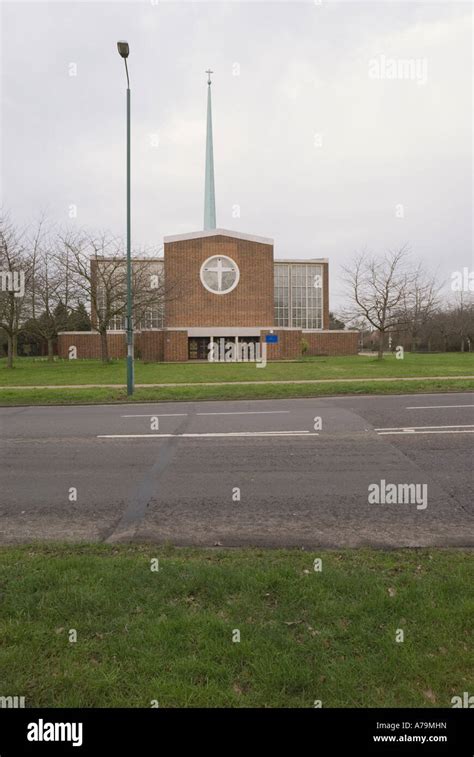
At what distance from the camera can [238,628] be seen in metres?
2.78

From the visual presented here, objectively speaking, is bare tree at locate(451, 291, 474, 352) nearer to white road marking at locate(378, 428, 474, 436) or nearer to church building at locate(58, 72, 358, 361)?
church building at locate(58, 72, 358, 361)

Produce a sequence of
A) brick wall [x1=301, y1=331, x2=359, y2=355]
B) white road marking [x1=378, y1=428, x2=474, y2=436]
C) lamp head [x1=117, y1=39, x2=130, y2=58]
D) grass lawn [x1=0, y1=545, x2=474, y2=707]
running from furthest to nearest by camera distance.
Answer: brick wall [x1=301, y1=331, x2=359, y2=355] < lamp head [x1=117, y1=39, x2=130, y2=58] < white road marking [x1=378, y1=428, x2=474, y2=436] < grass lawn [x1=0, y1=545, x2=474, y2=707]

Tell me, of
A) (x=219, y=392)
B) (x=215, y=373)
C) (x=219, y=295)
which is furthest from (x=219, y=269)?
(x=219, y=392)

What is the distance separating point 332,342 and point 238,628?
50395 millimetres

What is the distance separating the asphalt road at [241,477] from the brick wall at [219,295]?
32.9m

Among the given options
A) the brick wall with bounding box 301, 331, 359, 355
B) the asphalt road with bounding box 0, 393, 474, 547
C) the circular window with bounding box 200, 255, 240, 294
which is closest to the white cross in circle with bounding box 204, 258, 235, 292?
the circular window with bounding box 200, 255, 240, 294

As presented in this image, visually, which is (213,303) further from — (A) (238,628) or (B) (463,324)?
(A) (238,628)

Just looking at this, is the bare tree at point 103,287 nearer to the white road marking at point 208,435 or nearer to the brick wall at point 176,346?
the brick wall at point 176,346

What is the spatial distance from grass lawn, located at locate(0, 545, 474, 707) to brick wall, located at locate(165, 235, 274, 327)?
132 ft

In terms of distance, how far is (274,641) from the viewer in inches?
105

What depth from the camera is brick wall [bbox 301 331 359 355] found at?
168 ft

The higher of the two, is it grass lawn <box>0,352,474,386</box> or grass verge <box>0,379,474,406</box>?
grass lawn <box>0,352,474,386</box>

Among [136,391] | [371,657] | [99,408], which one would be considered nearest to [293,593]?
[371,657]

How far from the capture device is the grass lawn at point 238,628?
2336mm
